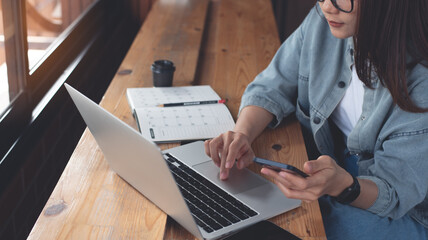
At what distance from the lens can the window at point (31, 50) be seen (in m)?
1.64

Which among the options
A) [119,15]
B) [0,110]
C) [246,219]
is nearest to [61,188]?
[246,219]

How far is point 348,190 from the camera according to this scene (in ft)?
3.87

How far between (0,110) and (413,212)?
4.11 feet

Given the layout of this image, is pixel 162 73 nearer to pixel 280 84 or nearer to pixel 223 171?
pixel 280 84

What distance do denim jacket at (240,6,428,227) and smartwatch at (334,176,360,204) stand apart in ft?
0.22

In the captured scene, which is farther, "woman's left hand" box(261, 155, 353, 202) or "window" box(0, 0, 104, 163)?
"window" box(0, 0, 104, 163)

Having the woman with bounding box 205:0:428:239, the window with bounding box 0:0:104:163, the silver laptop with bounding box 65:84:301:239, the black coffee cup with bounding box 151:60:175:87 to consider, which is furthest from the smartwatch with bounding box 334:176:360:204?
the window with bounding box 0:0:104:163

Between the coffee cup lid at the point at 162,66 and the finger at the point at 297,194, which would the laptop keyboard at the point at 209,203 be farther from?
the coffee cup lid at the point at 162,66

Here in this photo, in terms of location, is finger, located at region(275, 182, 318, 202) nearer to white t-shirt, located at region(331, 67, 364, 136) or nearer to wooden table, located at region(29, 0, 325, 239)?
wooden table, located at region(29, 0, 325, 239)

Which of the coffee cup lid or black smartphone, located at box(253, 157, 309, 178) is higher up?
black smartphone, located at box(253, 157, 309, 178)

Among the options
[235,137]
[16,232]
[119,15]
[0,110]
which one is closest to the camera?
[235,137]

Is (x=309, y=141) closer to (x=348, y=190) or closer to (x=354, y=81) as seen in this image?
(x=354, y=81)

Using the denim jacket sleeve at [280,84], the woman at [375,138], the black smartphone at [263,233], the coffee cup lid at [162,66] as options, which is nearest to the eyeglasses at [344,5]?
the woman at [375,138]

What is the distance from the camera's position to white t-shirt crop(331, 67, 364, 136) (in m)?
1.47
